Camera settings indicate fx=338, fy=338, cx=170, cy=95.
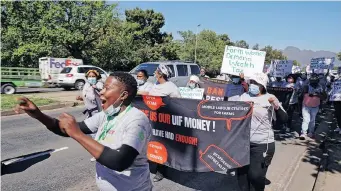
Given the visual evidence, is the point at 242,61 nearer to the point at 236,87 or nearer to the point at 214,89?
the point at 236,87

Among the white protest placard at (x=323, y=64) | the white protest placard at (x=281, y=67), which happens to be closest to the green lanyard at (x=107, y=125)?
the white protest placard at (x=281, y=67)

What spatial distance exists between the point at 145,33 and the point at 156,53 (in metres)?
4.96

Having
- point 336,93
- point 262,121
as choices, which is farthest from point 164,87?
point 336,93

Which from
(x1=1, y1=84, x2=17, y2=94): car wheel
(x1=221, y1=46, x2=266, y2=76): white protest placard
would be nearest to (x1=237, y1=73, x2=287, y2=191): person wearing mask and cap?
(x1=221, y1=46, x2=266, y2=76): white protest placard

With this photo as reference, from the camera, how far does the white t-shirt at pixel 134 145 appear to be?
2.18m

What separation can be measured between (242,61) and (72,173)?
5.18 metres

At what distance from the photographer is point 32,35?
104ft

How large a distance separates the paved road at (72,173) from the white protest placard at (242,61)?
207 centimetres

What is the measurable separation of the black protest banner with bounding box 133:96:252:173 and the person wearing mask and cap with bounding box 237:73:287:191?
3.6 inches

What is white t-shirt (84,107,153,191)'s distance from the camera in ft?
7.17

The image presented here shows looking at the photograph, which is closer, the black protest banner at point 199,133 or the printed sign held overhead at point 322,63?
the black protest banner at point 199,133

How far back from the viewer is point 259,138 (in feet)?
14.4

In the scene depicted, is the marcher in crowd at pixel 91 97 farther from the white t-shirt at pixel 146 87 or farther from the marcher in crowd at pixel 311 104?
the marcher in crowd at pixel 311 104

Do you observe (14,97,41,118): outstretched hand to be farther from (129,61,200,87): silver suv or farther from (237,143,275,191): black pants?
(129,61,200,87): silver suv
